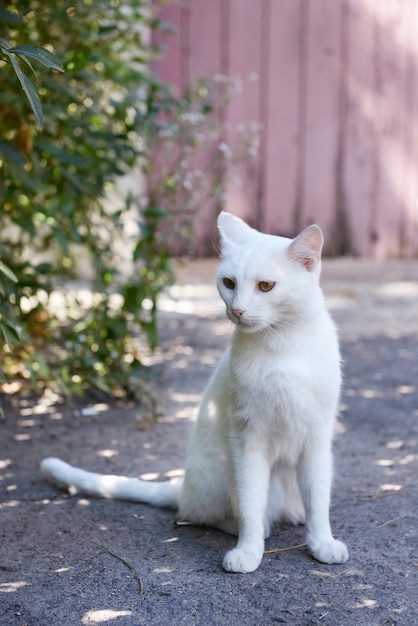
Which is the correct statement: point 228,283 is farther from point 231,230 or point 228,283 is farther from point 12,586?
point 12,586

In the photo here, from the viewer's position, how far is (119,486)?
265 cm

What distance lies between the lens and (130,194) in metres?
3.70

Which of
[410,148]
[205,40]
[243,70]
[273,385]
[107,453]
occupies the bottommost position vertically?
[107,453]

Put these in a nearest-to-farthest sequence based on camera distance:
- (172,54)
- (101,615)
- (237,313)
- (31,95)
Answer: (31,95) < (101,615) < (237,313) < (172,54)

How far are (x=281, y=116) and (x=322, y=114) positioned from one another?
1.15ft

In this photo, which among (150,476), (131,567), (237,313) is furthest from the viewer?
(150,476)

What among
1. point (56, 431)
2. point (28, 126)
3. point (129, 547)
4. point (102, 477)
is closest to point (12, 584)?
point (129, 547)

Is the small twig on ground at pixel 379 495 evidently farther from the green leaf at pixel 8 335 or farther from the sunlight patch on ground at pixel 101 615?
the green leaf at pixel 8 335

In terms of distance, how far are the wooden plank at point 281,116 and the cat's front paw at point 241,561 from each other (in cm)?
469

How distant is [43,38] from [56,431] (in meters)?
1.70

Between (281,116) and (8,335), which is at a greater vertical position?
(281,116)

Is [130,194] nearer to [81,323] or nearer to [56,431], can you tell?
[81,323]

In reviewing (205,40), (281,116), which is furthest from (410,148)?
(205,40)

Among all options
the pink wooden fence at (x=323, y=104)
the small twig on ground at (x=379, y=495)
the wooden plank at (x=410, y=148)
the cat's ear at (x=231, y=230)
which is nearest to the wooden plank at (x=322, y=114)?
the pink wooden fence at (x=323, y=104)
